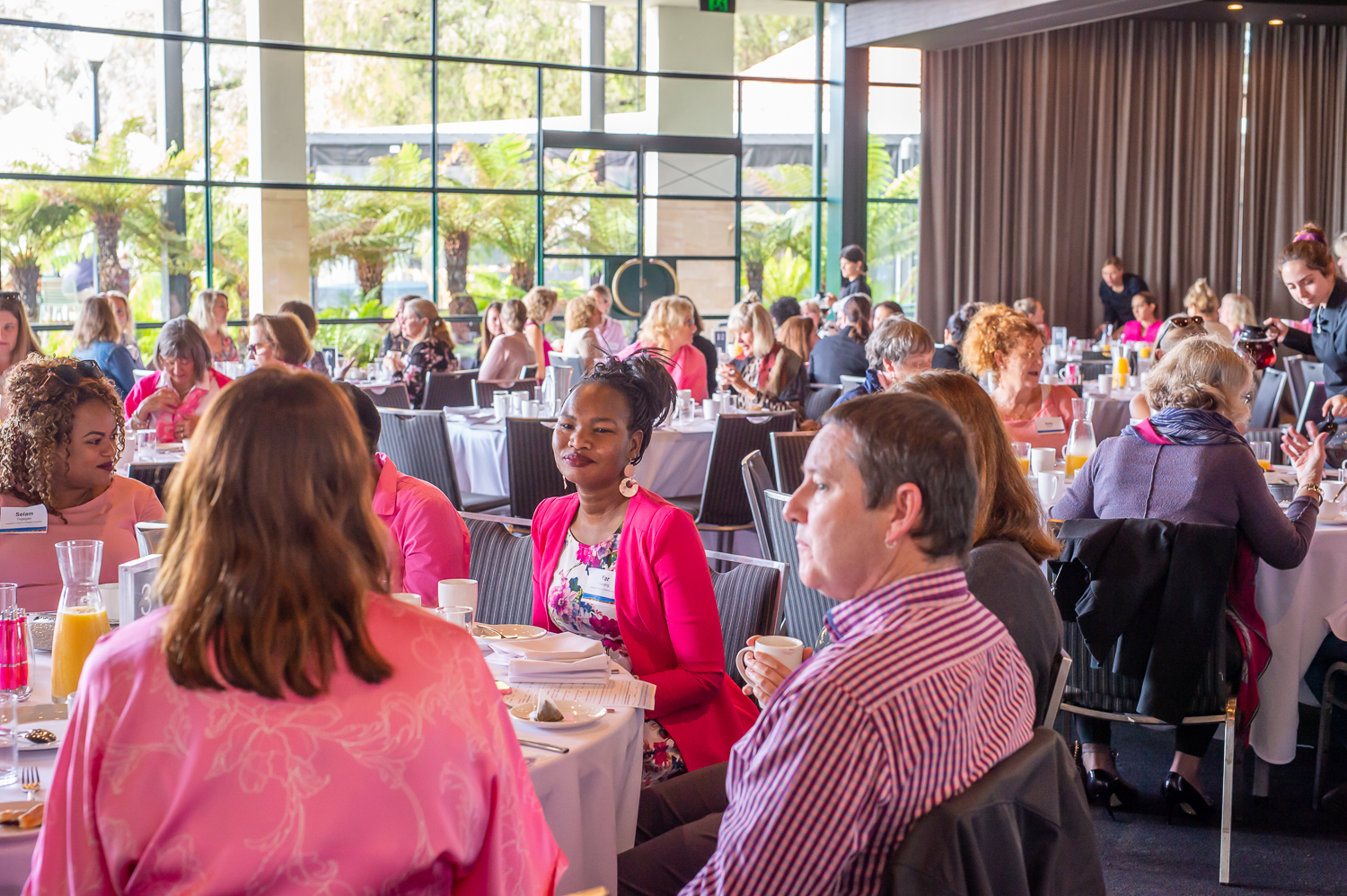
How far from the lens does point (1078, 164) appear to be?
13492mm

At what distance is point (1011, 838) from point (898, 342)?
339 centimetres

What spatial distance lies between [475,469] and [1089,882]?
5.05 metres

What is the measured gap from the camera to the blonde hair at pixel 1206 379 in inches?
130

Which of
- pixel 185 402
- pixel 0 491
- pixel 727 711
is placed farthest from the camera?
pixel 185 402

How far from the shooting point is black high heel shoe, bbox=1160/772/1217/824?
3537 mm

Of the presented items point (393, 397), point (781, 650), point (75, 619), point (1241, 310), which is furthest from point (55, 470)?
point (1241, 310)

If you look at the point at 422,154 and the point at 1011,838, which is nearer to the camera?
the point at 1011,838

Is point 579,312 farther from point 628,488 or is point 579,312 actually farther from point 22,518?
point 22,518

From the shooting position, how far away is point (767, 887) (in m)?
1.40

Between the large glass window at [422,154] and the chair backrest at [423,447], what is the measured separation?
5.61 metres

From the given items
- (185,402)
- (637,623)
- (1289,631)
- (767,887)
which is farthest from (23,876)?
(185,402)

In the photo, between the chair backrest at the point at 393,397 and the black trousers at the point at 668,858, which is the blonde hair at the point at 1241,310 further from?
the black trousers at the point at 668,858

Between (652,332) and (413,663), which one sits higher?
(652,332)

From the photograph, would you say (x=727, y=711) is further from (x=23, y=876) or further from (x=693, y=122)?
(x=693, y=122)
